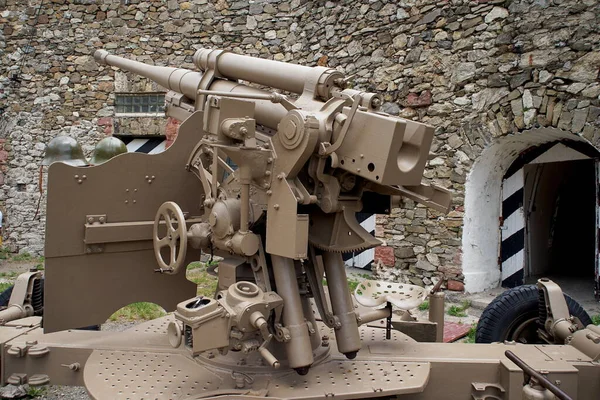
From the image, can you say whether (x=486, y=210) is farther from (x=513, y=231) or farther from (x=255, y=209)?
(x=255, y=209)

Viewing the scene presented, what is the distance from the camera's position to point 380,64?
7.15 m

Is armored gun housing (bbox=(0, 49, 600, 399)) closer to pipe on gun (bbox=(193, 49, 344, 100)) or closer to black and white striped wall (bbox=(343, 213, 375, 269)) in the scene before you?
pipe on gun (bbox=(193, 49, 344, 100))

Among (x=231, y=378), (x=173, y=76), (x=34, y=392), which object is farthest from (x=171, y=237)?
(x=34, y=392)

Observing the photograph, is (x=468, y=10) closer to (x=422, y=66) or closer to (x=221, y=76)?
(x=422, y=66)

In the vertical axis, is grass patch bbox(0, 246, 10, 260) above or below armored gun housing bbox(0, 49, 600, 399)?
below

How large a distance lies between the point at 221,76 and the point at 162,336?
170cm

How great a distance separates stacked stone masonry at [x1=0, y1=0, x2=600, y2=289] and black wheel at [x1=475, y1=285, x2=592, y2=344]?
1142mm

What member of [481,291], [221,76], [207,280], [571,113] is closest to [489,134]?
[571,113]

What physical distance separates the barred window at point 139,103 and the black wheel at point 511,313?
22.9ft

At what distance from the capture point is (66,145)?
174 inches

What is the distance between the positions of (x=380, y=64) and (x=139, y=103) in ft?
14.2

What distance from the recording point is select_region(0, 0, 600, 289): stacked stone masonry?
571cm

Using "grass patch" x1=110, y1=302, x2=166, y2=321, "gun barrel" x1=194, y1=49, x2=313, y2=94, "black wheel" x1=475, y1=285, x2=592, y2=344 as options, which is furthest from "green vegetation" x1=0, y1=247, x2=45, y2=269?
"black wheel" x1=475, y1=285, x2=592, y2=344

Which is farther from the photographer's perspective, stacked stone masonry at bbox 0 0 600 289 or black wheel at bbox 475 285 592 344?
stacked stone masonry at bbox 0 0 600 289
